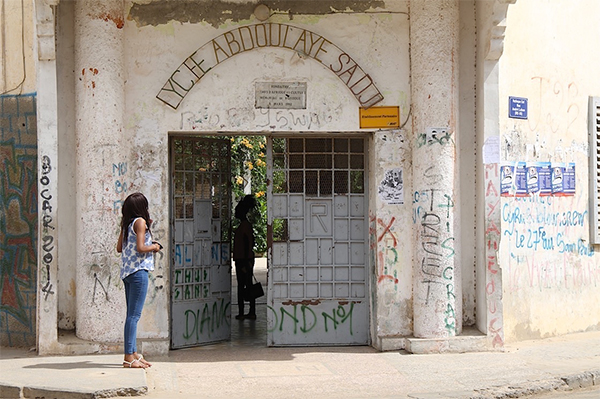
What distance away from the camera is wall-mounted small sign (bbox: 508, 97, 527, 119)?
9.80 metres

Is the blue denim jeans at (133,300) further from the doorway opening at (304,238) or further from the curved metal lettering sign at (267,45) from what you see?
the curved metal lettering sign at (267,45)

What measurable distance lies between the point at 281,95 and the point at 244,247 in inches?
138

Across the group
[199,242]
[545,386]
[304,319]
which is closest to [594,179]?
[545,386]

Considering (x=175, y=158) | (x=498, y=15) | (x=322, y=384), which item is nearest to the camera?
(x=322, y=384)

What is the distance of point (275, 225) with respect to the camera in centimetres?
966

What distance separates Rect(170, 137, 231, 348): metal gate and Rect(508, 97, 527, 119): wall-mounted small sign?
138 inches

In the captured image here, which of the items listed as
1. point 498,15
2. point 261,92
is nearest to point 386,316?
point 261,92

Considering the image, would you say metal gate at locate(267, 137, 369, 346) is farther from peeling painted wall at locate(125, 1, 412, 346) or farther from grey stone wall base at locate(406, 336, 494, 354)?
grey stone wall base at locate(406, 336, 494, 354)

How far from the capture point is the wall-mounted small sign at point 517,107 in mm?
9797

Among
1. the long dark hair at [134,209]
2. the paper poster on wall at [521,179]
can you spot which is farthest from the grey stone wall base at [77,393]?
the paper poster on wall at [521,179]

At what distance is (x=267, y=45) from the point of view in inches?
367

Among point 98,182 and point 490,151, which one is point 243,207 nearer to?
point 98,182

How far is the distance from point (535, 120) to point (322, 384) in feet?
15.0

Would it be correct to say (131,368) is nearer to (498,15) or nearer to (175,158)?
(175,158)
